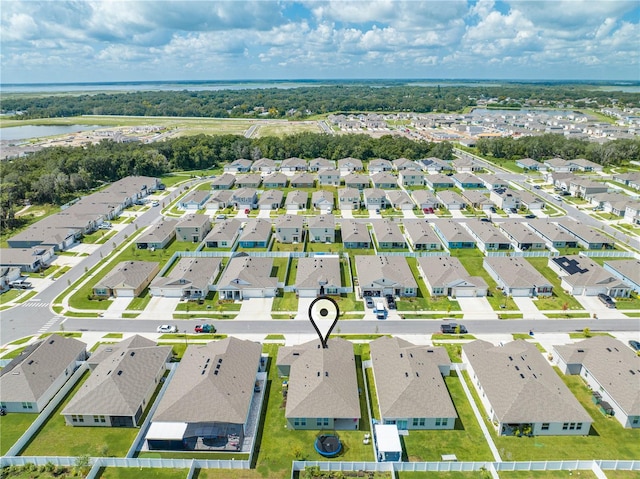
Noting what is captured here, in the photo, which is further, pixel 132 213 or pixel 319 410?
pixel 132 213

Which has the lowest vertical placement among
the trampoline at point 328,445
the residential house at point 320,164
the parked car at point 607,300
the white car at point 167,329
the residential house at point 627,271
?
the parked car at point 607,300

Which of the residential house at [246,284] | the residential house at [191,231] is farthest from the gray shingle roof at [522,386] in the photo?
the residential house at [191,231]

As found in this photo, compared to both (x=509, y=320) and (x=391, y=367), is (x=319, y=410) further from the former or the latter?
(x=509, y=320)

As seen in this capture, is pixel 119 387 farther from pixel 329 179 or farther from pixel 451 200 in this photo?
pixel 329 179

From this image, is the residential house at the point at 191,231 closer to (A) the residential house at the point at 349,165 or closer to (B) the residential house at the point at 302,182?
(B) the residential house at the point at 302,182

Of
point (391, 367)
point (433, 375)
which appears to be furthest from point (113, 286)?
point (433, 375)

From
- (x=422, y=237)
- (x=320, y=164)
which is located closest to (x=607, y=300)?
(x=422, y=237)
